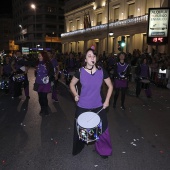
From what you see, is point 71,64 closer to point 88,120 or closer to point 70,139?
point 70,139

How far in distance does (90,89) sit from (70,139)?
5.93 ft

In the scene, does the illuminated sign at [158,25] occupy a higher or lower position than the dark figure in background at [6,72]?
higher

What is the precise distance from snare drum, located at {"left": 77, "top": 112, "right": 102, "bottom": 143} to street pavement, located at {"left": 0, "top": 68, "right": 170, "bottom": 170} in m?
0.53

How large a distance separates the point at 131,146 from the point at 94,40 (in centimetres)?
4189

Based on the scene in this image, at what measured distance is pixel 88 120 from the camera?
4.05 meters

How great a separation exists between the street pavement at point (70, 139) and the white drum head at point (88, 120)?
76 cm

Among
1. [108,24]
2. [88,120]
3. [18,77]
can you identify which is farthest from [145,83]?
[108,24]

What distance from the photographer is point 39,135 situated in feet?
18.7

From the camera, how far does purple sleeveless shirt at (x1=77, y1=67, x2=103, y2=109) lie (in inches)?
162

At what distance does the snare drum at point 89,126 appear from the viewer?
13.1 feet

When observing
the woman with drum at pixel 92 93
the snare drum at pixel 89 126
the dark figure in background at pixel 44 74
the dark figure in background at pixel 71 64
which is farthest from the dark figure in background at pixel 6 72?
the snare drum at pixel 89 126

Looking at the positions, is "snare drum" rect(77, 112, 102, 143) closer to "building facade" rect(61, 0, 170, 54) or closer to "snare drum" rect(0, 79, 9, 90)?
"snare drum" rect(0, 79, 9, 90)

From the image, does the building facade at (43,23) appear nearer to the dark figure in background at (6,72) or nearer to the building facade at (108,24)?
the building facade at (108,24)

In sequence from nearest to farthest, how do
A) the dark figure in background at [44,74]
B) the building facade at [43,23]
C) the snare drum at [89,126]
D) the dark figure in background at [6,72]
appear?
the snare drum at [89,126] → the dark figure in background at [44,74] → the dark figure in background at [6,72] → the building facade at [43,23]
